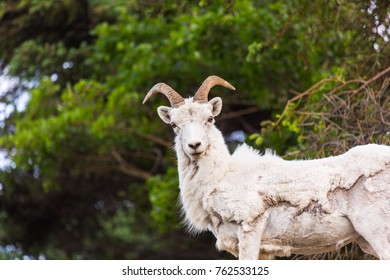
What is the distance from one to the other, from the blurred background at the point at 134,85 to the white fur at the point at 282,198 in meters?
5.40

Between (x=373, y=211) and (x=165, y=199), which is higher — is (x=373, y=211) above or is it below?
above

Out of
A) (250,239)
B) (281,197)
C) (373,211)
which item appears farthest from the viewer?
(281,197)

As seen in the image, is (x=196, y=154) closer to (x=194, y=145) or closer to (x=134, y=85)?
(x=194, y=145)

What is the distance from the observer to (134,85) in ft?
70.5

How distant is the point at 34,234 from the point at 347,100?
674 inches

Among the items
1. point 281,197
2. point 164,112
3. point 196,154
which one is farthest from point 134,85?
point 281,197

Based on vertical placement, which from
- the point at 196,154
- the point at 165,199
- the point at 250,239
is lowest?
the point at 165,199

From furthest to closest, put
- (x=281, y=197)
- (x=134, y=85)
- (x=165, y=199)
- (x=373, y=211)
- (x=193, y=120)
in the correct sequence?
(x=134, y=85), (x=165, y=199), (x=193, y=120), (x=281, y=197), (x=373, y=211)

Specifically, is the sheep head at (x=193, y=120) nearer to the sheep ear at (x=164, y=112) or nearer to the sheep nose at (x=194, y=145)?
the sheep nose at (x=194, y=145)

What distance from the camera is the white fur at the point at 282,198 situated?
8.91 meters

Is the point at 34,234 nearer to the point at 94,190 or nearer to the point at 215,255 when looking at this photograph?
the point at 94,190

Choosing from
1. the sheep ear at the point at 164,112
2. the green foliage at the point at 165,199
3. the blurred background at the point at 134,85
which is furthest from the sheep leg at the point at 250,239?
the green foliage at the point at 165,199

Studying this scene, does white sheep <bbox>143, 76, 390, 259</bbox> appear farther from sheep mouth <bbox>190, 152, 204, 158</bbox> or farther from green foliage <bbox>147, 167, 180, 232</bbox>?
green foliage <bbox>147, 167, 180, 232</bbox>

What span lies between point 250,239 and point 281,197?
1.74 ft
